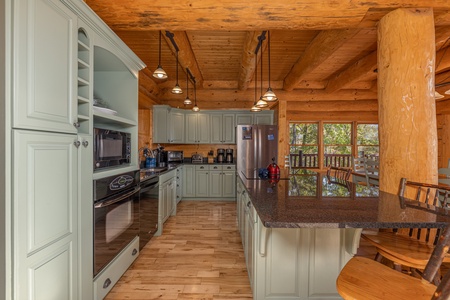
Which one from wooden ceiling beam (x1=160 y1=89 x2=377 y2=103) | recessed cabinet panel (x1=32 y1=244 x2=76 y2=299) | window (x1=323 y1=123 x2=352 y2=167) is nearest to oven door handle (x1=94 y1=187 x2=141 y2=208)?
recessed cabinet panel (x1=32 y1=244 x2=76 y2=299)

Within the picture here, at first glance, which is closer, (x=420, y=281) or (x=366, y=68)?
(x=420, y=281)

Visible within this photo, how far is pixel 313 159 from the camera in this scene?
6320 millimetres

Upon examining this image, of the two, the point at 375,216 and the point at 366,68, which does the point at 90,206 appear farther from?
the point at 366,68

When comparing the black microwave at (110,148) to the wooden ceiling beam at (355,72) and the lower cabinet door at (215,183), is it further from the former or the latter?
the wooden ceiling beam at (355,72)

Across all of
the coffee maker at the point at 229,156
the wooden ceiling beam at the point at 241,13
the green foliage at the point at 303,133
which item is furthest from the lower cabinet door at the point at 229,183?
the wooden ceiling beam at the point at 241,13

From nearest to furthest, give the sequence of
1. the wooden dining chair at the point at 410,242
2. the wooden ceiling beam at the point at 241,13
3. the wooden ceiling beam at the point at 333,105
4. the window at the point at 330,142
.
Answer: the wooden dining chair at the point at 410,242, the wooden ceiling beam at the point at 241,13, the wooden ceiling beam at the point at 333,105, the window at the point at 330,142

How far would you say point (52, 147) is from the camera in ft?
4.18

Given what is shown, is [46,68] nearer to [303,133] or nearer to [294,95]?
[294,95]

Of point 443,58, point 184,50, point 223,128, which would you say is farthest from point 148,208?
point 443,58

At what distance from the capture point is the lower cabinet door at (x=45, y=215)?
1096 mm

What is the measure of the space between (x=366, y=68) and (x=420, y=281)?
359 cm

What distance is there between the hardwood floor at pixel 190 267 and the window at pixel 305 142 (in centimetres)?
352

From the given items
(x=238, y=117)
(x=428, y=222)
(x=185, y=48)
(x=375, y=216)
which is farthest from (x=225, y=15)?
(x=238, y=117)

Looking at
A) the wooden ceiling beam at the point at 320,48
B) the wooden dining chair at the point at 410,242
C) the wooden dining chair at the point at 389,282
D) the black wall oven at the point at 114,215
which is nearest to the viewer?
the wooden dining chair at the point at 389,282
